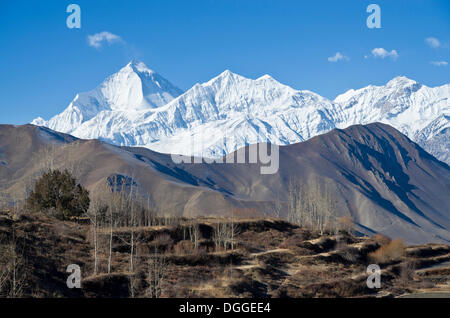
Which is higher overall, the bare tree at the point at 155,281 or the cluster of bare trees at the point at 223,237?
the cluster of bare trees at the point at 223,237

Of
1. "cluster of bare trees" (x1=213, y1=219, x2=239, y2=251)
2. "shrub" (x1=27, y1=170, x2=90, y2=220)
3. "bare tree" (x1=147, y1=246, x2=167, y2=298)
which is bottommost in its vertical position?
"bare tree" (x1=147, y1=246, x2=167, y2=298)

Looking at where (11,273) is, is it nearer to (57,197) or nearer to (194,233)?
(194,233)

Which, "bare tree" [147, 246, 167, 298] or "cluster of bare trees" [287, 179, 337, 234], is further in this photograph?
"cluster of bare trees" [287, 179, 337, 234]

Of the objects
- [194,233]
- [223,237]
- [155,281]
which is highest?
[194,233]

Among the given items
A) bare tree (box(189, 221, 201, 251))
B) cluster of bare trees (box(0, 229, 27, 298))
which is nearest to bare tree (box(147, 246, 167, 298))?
cluster of bare trees (box(0, 229, 27, 298))

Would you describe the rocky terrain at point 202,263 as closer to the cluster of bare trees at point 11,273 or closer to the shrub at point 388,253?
the cluster of bare trees at point 11,273

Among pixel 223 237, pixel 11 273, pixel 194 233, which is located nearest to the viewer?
pixel 11 273

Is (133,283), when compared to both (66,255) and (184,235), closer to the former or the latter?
(66,255)

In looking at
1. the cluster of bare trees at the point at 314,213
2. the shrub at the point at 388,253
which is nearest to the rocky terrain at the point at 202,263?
the shrub at the point at 388,253

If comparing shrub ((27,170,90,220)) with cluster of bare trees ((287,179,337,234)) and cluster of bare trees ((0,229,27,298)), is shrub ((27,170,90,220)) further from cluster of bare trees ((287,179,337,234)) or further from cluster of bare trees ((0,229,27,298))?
cluster of bare trees ((287,179,337,234))

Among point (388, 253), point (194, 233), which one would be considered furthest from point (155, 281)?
point (388, 253)
